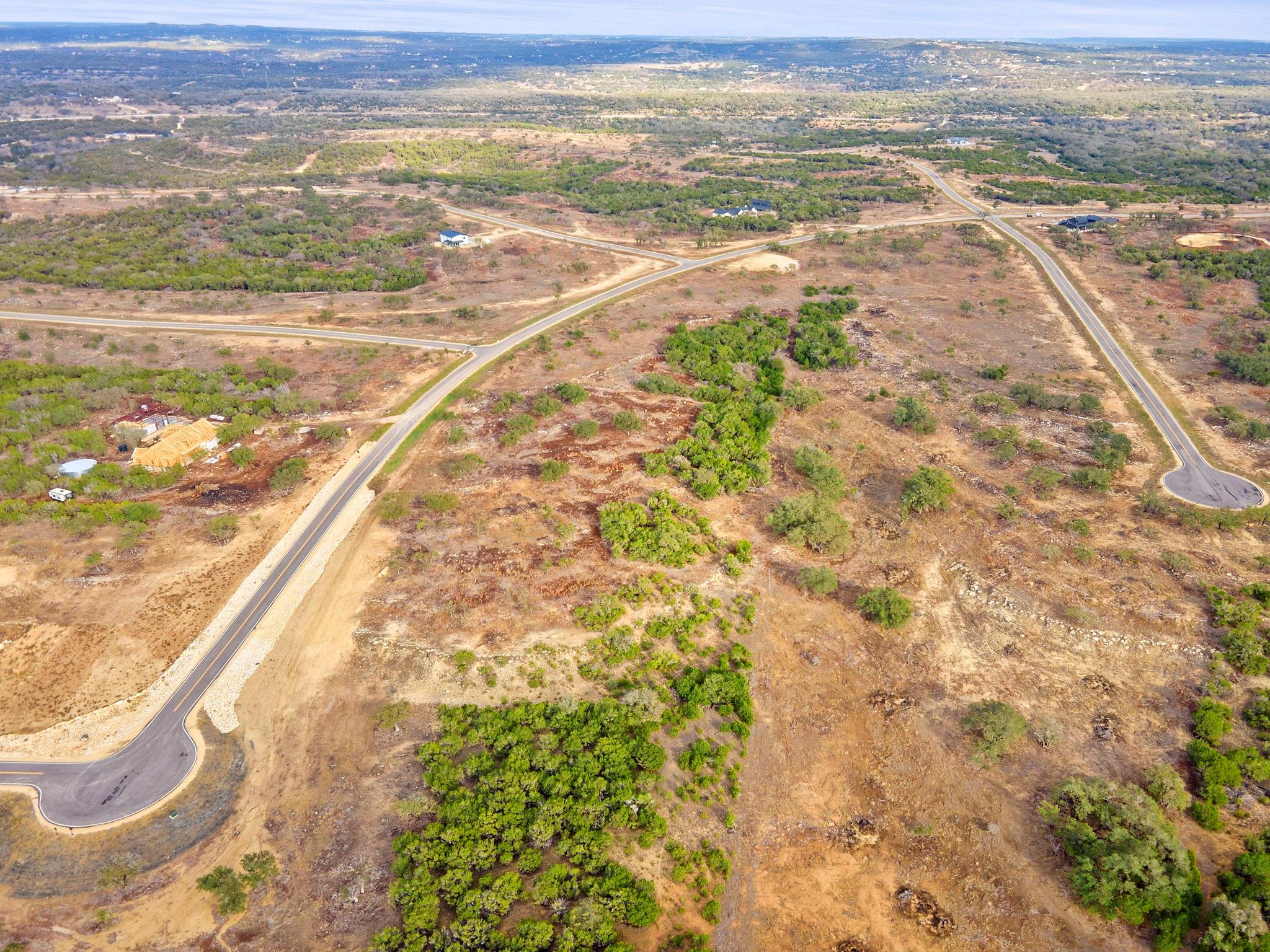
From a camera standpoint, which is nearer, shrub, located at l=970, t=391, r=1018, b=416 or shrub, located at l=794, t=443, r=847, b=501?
shrub, located at l=794, t=443, r=847, b=501

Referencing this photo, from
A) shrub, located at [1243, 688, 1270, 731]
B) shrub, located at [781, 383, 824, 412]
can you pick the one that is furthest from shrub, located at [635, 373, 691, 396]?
shrub, located at [1243, 688, 1270, 731]

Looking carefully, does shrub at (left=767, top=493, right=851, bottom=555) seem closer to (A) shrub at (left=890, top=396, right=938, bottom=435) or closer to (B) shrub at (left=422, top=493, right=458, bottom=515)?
(A) shrub at (left=890, top=396, right=938, bottom=435)

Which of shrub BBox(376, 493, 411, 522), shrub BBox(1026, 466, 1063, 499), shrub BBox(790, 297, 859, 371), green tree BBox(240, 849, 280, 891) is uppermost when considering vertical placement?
shrub BBox(790, 297, 859, 371)

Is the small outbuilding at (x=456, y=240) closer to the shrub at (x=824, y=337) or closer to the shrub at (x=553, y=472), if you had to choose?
the shrub at (x=824, y=337)

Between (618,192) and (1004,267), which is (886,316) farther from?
(618,192)

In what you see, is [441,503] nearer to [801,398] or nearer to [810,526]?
[810,526]

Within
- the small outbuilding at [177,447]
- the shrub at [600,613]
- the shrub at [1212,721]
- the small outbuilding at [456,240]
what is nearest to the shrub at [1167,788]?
the shrub at [1212,721]

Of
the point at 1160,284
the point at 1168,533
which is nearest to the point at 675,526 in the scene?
the point at 1168,533
